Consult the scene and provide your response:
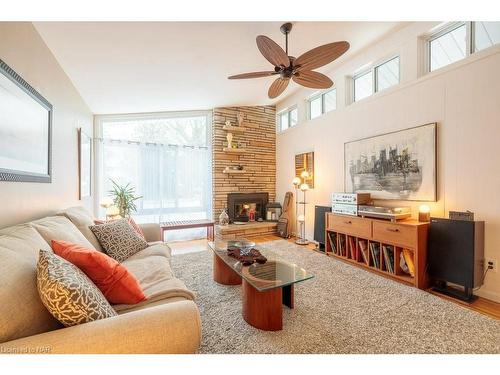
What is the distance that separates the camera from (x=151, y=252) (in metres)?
2.20

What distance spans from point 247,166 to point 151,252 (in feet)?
11.2

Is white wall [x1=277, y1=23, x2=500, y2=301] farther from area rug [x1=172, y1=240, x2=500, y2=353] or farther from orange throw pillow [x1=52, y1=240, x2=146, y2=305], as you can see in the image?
orange throw pillow [x1=52, y1=240, x2=146, y2=305]

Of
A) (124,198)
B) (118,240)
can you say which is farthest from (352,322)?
(124,198)

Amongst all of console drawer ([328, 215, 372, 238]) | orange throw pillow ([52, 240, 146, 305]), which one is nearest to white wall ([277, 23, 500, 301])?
console drawer ([328, 215, 372, 238])

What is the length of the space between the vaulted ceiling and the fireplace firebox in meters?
2.23

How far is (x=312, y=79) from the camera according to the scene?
246 centimetres

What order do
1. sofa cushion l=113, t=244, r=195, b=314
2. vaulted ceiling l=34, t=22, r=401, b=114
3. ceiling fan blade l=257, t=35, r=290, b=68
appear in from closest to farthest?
sofa cushion l=113, t=244, r=195, b=314 → ceiling fan blade l=257, t=35, r=290, b=68 → vaulted ceiling l=34, t=22, r=401, b=114

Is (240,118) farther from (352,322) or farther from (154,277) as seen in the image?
(352,322)

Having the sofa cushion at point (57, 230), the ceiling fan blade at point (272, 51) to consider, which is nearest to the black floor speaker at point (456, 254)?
the ceiling fan blade at point (272, 51)

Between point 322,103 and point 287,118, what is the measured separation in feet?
3.84

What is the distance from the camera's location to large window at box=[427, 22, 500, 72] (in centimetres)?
220

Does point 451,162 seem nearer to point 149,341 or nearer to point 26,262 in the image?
point 149,341

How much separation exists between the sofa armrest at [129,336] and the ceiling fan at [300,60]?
193 centimetres
